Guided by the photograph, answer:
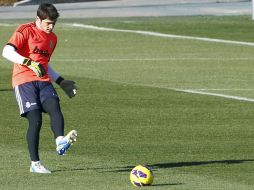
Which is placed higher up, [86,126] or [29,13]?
[86,126]

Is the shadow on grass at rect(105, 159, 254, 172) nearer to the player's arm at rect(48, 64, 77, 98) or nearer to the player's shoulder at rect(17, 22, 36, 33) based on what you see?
the player's arm at rect(48, 64, 77, 98)

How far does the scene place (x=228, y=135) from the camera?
17.9 m

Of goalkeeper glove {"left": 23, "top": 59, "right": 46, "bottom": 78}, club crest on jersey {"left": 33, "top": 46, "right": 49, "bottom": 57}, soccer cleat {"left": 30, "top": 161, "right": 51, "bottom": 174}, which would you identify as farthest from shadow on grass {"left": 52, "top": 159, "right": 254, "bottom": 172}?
club crest on jersey {"left": 33, "top": 46, "right": 49, "bottom": 57}

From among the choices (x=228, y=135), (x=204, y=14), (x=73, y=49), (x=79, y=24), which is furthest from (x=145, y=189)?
(x=204, y=14)

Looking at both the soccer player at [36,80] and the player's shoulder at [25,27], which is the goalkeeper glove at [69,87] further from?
the player's shoulder at [25,27]

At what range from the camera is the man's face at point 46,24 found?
47.5ft

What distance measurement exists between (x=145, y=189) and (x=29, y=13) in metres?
33.1

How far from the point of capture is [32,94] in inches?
579

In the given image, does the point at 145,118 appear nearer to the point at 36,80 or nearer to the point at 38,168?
the point at 36,80

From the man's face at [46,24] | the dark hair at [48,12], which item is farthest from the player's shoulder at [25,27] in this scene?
the dark hair at [48,12]

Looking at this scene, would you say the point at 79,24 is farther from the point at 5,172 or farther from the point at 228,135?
the point at 5,172

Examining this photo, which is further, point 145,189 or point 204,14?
point 204,14

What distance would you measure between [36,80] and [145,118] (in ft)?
17.7

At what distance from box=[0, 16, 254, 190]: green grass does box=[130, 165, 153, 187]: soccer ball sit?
5.2 inches
